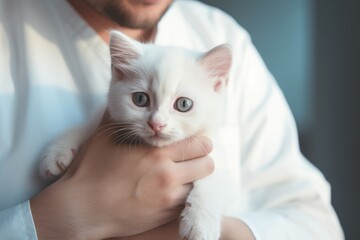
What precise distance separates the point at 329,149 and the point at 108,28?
1509 millimetres

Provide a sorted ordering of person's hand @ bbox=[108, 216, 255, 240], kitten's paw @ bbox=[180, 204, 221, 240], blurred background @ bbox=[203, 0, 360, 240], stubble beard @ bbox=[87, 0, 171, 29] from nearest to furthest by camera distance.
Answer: kitten's paw @ bbox=[180, 204, 221, 240]
person's hand @ bbox=[108, 216, 255, 240]
stubble beard @ bbox=[87, 0, 171, 29]
blurred background @ bbox=[203, 0, 360, 240]

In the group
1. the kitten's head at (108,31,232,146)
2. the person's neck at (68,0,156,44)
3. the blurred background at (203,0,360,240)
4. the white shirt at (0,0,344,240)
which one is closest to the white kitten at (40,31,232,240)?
the kitten's head at (108,31,232,146)

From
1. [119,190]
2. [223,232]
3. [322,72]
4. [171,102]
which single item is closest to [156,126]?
[171,102]

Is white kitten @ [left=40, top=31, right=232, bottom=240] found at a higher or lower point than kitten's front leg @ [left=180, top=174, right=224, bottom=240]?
higher

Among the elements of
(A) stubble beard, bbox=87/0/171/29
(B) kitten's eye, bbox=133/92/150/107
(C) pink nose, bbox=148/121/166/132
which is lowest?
(C) pink nose, bbox=148/121/166/132

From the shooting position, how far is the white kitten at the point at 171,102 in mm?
972

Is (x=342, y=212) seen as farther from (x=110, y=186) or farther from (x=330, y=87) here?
(x=110, y=186)

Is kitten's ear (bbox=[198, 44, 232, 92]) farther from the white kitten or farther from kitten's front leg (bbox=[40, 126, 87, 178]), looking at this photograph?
kitten's front leg (bbox=[40, 126, 87, 178])

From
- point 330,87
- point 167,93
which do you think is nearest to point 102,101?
point 167,93

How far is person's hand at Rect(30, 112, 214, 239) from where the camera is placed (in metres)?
1.00

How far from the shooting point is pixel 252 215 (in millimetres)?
1244

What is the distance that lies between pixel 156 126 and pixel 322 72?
1.73m

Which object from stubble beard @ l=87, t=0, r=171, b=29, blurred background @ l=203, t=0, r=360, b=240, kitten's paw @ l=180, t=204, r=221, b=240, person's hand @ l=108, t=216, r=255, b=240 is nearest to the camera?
kitten's paw @ l=180, t=204, r=221, b=240

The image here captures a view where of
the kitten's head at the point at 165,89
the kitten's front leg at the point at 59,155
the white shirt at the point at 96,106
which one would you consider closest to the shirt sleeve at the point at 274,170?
the white shirt at the point at 96,106
